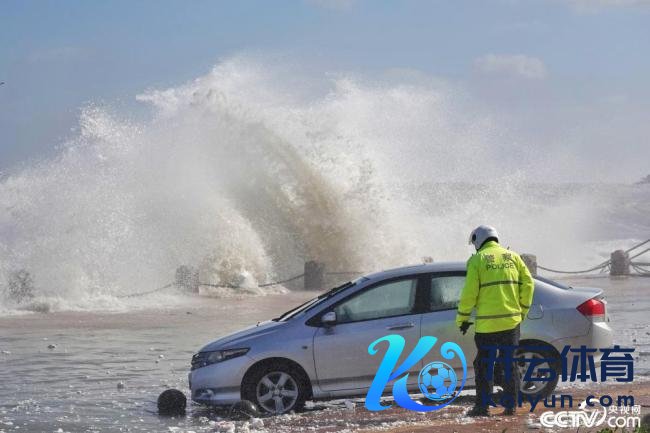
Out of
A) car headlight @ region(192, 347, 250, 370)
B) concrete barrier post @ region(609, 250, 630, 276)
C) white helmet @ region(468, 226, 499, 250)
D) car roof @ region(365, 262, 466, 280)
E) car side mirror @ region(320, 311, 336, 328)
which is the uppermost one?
concrete barrier post @ region(609, 250, 630, 276)

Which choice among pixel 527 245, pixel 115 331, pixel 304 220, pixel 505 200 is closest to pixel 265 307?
pixel 115 331

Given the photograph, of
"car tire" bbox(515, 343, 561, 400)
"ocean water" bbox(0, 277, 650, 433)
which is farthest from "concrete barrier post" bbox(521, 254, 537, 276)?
"car tire" bbox(515, 343, 561, 400)

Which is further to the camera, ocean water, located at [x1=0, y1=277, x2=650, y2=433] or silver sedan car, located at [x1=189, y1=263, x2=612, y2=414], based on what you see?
silver sedan car, located at [x1=189, y1=263, x2=612, y2=414]

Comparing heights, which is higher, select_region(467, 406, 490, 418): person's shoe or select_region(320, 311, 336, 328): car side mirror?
select_region(320, 311, 336, 328): car side mirror

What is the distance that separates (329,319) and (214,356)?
45.9 inches

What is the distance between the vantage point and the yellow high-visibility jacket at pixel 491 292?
870cm

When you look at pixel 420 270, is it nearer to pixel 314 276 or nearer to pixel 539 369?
pixel 539 369

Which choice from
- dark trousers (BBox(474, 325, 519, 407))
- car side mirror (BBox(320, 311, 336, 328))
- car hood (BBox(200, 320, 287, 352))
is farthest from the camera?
car hood (BBox(200, 320, 287, 352))

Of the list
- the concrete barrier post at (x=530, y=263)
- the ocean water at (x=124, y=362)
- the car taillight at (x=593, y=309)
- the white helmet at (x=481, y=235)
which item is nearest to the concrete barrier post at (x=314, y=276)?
the ocean water at (x=124, y=362)

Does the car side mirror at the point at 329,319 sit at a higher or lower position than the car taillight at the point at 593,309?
lower

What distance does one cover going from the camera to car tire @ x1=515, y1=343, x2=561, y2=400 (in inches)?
381

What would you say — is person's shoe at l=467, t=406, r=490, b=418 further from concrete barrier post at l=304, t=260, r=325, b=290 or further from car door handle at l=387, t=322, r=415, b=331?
concrete barrier post at l=304, t=260, r=325, b=290

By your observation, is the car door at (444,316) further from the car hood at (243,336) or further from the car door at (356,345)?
the car hood at (243,336)
